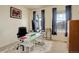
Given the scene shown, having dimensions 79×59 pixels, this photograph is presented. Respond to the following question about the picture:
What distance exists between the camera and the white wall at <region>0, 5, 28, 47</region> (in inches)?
72.1

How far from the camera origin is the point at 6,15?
6.11 feet

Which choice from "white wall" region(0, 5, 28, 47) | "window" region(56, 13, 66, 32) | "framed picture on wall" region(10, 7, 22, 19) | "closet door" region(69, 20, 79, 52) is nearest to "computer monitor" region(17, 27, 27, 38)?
"white wall" region(0, 5, 28, 47)

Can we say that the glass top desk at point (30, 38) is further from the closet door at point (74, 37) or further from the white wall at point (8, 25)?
the closet door at point (74, 37)

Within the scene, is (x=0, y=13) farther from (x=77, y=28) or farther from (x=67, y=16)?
(x=77, y=28)

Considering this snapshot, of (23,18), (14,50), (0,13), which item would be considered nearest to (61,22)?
(23,18)

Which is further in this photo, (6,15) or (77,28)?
(6,15)

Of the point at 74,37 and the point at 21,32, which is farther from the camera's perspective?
the point at 21,32

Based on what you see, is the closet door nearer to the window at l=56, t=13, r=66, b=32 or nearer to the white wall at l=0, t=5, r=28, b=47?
the window at l=56, t=13, r=66, b=32

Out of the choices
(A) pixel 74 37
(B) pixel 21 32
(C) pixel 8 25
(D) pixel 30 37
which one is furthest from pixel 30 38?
(A) pixel 74 37

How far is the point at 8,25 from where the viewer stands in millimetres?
1899

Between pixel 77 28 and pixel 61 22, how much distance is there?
46 cm

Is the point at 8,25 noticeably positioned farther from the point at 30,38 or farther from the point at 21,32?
the point at 30,38

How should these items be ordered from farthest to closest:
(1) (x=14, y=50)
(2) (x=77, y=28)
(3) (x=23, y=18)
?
(3) (x=23, y=18) → (1) (x=14, y=50) → (2) (x=77, y=28)

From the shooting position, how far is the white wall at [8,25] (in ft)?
6.01
